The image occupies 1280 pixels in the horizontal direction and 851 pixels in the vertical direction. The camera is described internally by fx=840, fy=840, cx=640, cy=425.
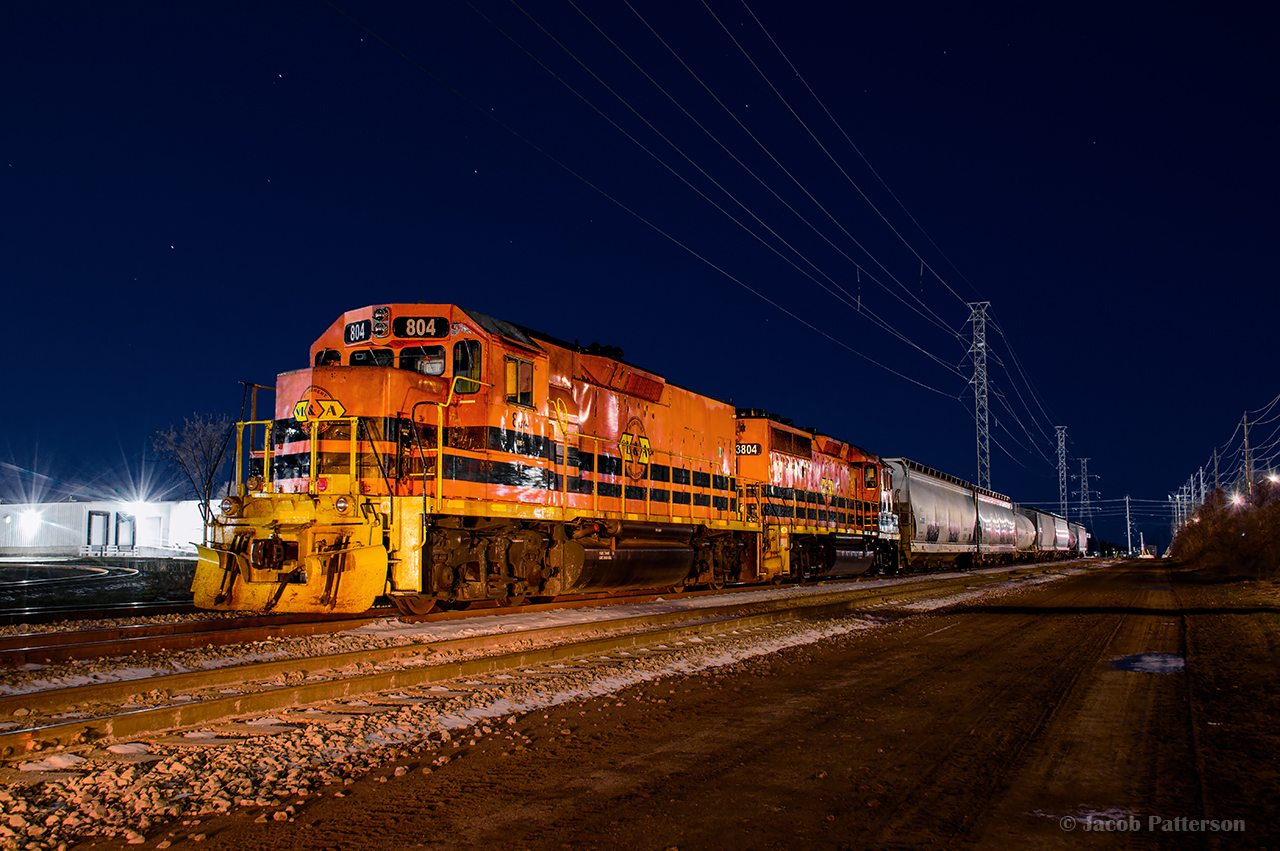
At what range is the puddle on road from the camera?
27.1ft

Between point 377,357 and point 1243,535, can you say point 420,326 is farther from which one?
point 1243,535

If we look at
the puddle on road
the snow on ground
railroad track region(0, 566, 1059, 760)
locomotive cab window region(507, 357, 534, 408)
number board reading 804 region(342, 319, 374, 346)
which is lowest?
the snow on ground

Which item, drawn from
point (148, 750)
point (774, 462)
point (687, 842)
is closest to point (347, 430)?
point (148, 750)

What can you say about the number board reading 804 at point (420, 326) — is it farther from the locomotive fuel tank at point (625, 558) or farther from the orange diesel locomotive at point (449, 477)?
the locomotive fuel tank at point (625, 558)

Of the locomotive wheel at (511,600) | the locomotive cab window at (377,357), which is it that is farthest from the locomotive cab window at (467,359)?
the locomotive wheel at (511,600)

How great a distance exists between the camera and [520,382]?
457 inches

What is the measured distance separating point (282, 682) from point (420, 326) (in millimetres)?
5434

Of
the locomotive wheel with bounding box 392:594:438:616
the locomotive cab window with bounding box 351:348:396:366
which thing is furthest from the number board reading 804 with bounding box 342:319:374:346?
the locomotive wheel with bounding box 392:594:438:616

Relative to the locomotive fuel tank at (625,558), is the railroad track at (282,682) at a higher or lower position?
lower

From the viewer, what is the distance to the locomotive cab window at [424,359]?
→ 11.1 meters

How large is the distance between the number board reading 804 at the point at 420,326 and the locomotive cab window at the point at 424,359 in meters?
0.19

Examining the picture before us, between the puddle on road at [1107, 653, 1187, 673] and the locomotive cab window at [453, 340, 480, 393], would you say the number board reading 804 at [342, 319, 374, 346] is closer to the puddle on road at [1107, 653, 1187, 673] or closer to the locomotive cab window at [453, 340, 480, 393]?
the locomotive cab window at [453, 340, 480, 393]

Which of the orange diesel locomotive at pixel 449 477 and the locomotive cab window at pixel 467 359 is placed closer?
the orange diesel locomotive at pixel 449 477

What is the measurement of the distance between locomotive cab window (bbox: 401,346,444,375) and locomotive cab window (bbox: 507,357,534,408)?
0.93 meters
